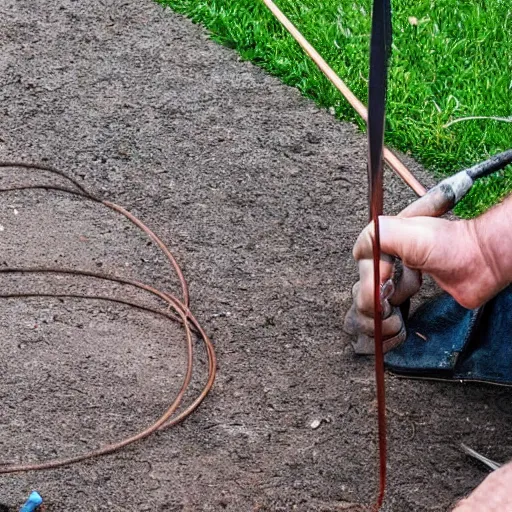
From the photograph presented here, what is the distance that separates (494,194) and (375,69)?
1640 mm

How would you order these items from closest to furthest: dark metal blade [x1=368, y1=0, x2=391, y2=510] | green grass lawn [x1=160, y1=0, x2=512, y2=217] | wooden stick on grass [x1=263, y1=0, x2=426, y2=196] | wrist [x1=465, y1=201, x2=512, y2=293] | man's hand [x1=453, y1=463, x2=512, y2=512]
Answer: dark metal blade [x1=368, y1=0, x2=391, y2=510] < man's hand [x1=453, y1=463, x2=512, y2=512] < wrist [x1=465, y1=201, x2=512, y2=293] < wooden stick on grass [x1=263, y1=0, x2=426, y2=196] < green grass lawn [x1=160, y1=0, x2=512, y2=217]

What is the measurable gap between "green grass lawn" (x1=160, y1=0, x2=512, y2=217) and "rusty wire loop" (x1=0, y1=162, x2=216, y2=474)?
920 mm

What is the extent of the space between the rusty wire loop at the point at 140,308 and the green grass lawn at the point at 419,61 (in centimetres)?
92

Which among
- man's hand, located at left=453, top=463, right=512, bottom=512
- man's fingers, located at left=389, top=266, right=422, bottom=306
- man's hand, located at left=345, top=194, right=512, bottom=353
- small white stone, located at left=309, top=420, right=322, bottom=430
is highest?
man's hand, located at left=345, top=194, right=512, bottom=353

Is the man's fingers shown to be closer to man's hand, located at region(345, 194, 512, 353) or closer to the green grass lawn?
man's hand, located at region(345, 194, 512, 353)

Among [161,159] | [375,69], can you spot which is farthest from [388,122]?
[375,69]

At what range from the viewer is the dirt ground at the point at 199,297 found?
240 centimetres

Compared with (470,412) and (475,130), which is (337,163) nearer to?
(475,130)

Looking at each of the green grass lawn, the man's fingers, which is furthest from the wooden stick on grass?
the man's fingers

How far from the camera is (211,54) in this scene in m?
3.61

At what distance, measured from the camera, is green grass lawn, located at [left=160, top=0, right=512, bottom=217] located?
10.8 ft

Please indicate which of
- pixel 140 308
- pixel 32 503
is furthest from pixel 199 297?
pixel 32 503

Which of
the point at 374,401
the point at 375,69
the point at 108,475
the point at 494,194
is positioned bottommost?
the point at 108,475

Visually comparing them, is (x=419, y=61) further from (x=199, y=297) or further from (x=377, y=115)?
(x=377, y=115)
